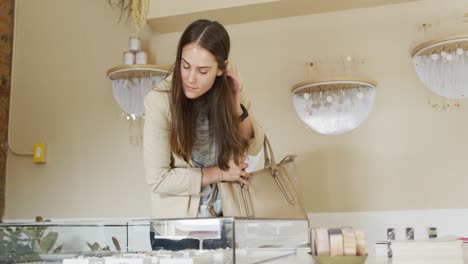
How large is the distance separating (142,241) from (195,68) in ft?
2.06

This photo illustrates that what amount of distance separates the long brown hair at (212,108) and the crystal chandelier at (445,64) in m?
1.52

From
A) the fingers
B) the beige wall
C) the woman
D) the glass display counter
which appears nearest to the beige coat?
the woman

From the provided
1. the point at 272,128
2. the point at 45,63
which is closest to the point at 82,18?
the point at 45,63

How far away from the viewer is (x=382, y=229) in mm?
3182

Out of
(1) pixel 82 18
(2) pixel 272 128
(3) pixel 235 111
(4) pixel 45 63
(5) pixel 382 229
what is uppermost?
(1) pixel 82 18

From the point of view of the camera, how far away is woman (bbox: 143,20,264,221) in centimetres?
139

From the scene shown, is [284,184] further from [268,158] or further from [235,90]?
[235,90]

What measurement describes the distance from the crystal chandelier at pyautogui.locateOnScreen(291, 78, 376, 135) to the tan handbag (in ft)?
3.81

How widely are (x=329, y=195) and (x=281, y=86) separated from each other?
82cm

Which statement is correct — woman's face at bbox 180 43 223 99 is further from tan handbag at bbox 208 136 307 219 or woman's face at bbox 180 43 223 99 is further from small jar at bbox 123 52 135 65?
small jar at bbox 123 52 135 65

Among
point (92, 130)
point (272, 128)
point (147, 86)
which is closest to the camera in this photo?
point (147, 86)

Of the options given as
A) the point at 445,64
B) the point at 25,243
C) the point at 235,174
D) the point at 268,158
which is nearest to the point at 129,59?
the point at 445,64

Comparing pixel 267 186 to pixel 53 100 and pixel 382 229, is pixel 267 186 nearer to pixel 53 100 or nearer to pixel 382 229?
pixel 382 229

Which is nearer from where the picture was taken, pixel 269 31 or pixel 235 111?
pixel 235 111
